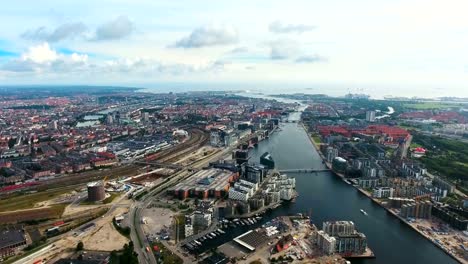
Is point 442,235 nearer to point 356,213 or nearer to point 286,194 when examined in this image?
point 356,213

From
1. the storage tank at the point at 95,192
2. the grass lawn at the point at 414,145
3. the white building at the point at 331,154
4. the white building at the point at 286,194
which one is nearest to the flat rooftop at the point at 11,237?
the storage tank at the point at 95,192

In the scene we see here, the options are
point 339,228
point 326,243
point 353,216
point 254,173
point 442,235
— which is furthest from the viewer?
point 254,173

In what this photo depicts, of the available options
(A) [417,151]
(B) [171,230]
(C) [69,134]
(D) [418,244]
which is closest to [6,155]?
(C) [69,134]

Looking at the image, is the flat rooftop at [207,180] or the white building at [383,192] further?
the flat rooftop at [207,180]

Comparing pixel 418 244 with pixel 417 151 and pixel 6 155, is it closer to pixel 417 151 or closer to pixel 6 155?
pixel 417 151

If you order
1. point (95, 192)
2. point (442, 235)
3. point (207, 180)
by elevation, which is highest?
point (207, 180)

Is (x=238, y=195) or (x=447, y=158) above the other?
(x=447, y=158)

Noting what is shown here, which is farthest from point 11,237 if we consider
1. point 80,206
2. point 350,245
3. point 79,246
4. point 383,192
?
point 383,192

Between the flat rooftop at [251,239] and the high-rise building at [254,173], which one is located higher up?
the high-rise building at [254,173]

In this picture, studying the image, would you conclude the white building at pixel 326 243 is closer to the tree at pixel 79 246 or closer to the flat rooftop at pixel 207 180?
the flat rooftop at pixel 207 180
